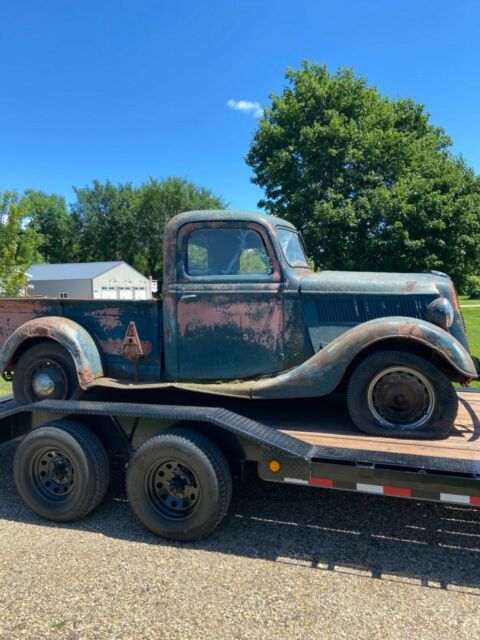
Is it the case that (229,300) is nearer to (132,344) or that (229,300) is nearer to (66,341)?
(132,344)

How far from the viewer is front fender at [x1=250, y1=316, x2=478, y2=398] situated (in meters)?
3.67

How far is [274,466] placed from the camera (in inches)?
137

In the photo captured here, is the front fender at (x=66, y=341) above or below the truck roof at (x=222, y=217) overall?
below

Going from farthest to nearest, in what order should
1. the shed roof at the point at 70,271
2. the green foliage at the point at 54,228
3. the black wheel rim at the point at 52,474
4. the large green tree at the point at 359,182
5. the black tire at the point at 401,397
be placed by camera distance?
the green foliage at the point at 54,228
the shed roof at the point at 70,271
the large green tree at the point at 359,182
the black wheel rim at the point at 52,474
the black tire at the point at 401,397

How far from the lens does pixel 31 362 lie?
4684 mm

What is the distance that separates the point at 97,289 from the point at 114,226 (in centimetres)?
1573

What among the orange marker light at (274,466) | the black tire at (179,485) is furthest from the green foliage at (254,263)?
the orange marker light at (274,466)

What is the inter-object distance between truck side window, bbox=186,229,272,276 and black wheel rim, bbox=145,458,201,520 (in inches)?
64.2

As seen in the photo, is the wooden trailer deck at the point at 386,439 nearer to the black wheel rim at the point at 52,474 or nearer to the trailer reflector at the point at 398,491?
the trailer reflector at the point at 398,491

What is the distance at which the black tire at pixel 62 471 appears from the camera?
3842 millimetres

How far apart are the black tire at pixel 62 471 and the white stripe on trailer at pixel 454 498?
8.04ft

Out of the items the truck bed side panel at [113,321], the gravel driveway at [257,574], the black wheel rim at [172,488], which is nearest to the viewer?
the gravel driveway at [257,574]

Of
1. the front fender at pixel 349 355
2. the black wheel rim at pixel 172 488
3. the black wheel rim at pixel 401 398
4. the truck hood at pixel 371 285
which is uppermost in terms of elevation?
the truck hood at pixel 371 285

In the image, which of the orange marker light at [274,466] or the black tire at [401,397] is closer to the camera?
the orange marker light at [274,466]
